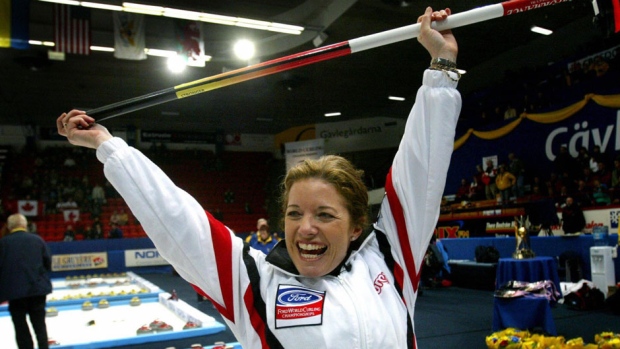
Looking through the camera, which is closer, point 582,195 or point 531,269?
point 531,269

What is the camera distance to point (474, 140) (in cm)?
1539

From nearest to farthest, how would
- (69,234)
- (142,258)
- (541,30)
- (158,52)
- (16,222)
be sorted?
(16,222), (158,52), (541,30), (142,258), (69,234)

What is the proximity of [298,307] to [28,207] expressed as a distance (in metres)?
20.4

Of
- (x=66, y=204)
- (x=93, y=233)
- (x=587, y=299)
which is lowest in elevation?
(x=587, y=299)

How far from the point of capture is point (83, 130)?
4.85 feet

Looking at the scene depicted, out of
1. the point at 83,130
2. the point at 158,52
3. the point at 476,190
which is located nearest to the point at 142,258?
the point at 158,52

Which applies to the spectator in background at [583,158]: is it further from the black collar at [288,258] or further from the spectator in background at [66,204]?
the spectator in background at [66,204]

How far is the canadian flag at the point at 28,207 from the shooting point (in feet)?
61.5

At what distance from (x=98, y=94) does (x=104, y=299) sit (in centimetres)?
1112

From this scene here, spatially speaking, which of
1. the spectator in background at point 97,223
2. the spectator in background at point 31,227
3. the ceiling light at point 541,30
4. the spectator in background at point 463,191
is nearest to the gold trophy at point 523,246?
the spectator in background at point 463,191

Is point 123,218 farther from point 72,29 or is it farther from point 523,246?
point 523,246

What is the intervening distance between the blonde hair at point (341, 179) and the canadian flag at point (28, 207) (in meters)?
20.1

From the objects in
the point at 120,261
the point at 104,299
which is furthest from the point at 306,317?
the point at 120,261

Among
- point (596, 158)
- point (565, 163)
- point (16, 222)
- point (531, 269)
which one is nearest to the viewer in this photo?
point (16, 222)
